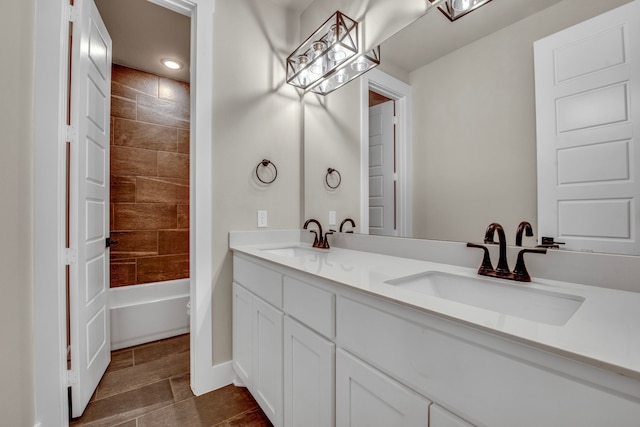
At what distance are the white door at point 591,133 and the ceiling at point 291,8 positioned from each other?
8.3 inches

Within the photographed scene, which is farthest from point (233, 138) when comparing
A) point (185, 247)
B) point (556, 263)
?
point (556, 263)

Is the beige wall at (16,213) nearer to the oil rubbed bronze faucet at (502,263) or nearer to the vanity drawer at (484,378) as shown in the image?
the vanity drawer at (484,378)

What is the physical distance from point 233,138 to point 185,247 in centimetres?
157

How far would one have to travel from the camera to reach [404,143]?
4.70 ft

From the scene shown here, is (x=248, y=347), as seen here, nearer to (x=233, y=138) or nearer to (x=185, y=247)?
(x=233, y=138)

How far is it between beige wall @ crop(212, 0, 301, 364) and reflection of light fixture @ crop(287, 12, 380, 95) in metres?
0.18

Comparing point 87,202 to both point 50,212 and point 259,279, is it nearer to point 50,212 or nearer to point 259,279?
point 50,212

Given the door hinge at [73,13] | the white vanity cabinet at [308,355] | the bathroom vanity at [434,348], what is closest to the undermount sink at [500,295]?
the bathroom vanity at [434,348]

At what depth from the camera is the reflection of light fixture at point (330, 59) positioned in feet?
5.53

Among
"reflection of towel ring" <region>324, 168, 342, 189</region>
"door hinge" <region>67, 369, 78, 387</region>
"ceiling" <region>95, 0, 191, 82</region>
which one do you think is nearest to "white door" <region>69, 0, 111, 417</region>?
"door hinge" <region>67, 369, 78, 387</region>

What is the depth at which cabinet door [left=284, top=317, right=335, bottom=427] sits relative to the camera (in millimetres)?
956

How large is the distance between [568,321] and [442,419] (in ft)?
1.12

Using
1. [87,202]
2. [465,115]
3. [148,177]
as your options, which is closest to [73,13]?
[87,202]

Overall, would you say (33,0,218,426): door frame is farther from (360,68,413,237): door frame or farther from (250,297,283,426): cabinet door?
(360,68,413,237): door frame
